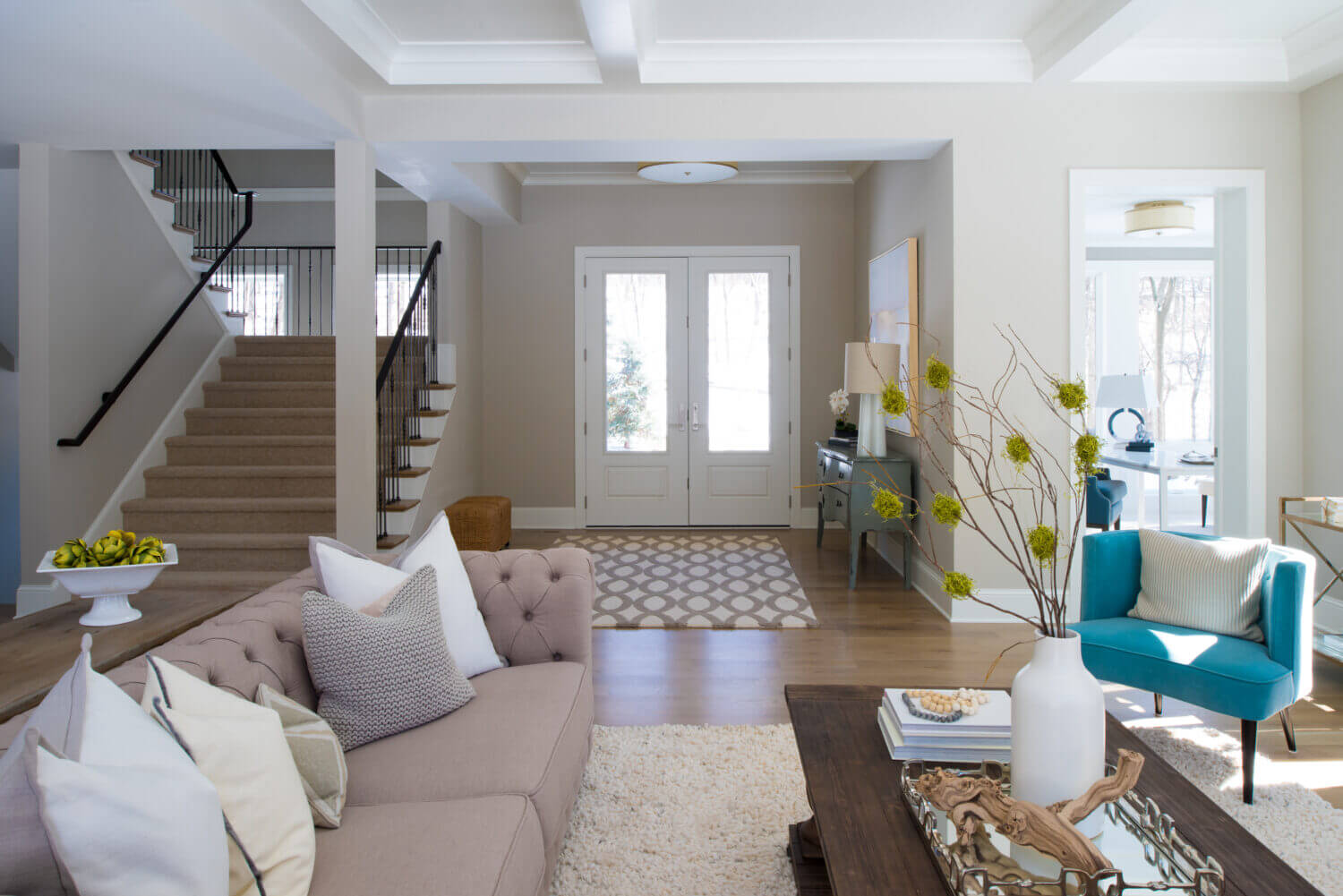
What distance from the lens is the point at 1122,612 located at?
9.96 ft

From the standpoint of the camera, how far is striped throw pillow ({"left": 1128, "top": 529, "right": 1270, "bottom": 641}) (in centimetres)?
272

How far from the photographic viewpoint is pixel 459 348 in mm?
6410

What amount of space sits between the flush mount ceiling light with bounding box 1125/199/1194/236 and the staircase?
5.34 m

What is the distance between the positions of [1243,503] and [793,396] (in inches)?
138

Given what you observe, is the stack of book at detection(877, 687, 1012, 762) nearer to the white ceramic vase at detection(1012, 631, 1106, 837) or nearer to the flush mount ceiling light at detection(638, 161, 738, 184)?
the white ceramic vase at detection(1012, 631, 1106, 837)

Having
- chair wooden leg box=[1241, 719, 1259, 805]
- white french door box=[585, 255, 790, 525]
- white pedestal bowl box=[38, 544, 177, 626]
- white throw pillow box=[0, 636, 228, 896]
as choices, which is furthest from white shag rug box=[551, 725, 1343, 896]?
white french door box=[585, 255, 790, 525]

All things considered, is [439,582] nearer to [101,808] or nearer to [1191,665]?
[101,808]

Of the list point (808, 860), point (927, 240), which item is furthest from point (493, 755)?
point (927, 240)

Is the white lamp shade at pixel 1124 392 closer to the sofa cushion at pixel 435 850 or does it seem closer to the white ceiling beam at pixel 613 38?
the white ceiling beam at pixel 613 38

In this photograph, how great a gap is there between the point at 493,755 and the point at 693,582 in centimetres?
348

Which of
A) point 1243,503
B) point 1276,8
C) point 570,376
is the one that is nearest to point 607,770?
point 1243,503

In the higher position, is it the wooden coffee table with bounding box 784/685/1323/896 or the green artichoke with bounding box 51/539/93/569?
the green artichoke with bounding box 51/539/93/569

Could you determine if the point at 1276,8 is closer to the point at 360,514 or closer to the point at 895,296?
the point at 895,296

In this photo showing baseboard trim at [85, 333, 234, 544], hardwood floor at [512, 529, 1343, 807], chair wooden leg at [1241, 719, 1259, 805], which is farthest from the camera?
baseboard trim at [85, 333, 234, 544]
